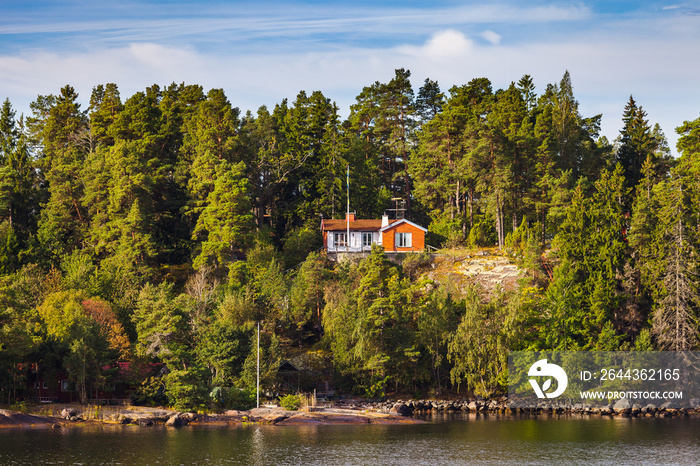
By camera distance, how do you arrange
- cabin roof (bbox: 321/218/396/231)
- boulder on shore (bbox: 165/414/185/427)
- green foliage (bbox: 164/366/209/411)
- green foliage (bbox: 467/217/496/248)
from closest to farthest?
boulder on shore (bbox: 165/414/185/427), green foliage (bbox: 164/366/209/411), green foliage (bbox: 467/217/496/248), cabin roof (bbox: 321/218/396/231)

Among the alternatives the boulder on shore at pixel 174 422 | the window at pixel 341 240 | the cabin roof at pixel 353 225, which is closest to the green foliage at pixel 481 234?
A: the cabin roof at pixel 353 225

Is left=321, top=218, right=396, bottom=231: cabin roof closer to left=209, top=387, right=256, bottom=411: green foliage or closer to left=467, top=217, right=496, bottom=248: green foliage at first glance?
left=467, top=217, right=496, bottom=248: green foliage

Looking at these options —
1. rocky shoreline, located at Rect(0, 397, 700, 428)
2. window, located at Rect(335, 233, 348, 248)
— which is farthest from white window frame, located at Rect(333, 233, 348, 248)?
rocky shoreline, located at Rect(0, 397, 700, 428)

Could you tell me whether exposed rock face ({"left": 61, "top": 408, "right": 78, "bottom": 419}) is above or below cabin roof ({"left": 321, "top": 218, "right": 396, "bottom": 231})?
below

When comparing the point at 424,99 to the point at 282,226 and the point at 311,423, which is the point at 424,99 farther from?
the point at 311,423

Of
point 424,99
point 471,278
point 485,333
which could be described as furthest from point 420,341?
point 424,99

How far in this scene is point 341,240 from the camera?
290ft

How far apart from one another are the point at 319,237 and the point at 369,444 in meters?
43.6

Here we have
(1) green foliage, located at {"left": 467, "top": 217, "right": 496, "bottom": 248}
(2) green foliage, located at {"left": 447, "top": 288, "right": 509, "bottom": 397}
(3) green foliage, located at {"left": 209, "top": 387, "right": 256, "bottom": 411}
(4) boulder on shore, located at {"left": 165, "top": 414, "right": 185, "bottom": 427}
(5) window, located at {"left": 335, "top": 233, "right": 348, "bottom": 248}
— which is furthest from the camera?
(5) window, located at {"left": 335, "top": 233, "right": 348, "bottom": 248}

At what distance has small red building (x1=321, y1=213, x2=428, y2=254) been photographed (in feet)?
282

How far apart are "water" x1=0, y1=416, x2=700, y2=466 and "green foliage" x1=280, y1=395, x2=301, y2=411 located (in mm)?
4029

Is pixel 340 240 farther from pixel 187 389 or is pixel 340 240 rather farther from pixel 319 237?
pixel 187 389

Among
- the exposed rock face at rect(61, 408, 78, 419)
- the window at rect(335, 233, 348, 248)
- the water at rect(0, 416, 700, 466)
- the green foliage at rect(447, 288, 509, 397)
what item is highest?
the window at rect(335, 233, 348, 248)

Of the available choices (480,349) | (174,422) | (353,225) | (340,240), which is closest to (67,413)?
(174,422)
